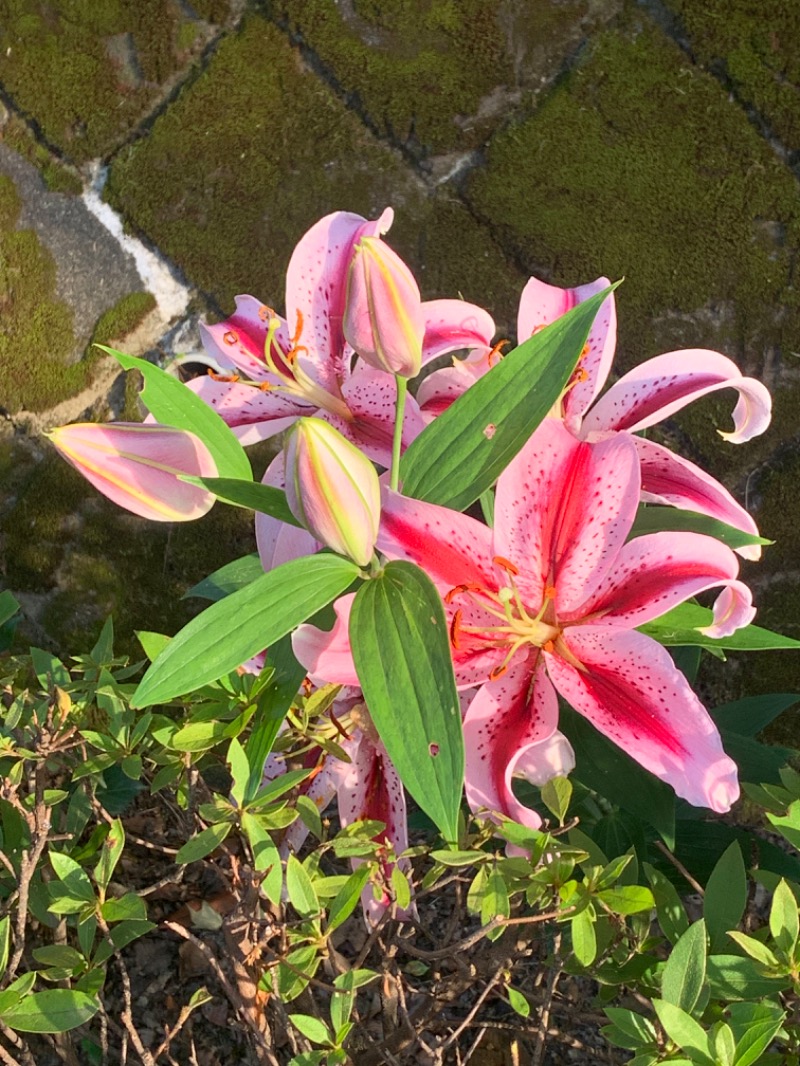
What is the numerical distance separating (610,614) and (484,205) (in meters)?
1.10

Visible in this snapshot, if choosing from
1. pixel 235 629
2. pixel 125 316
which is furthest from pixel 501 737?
pixel 125 316

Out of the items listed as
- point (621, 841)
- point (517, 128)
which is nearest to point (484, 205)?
point (517, 128)

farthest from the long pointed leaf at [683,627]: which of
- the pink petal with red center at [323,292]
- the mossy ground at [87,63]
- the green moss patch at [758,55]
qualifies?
the mossy ground at [87,63]

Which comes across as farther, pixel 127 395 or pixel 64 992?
pixel 127 395

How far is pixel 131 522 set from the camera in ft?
5.66

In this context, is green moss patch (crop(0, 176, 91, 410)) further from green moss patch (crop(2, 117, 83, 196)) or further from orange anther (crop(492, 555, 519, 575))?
orange anther (crop(492, 555, 519, 575))

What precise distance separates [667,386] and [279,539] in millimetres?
329

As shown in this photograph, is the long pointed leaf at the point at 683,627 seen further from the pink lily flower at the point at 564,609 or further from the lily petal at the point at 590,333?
the lily petal at the point at 590,333

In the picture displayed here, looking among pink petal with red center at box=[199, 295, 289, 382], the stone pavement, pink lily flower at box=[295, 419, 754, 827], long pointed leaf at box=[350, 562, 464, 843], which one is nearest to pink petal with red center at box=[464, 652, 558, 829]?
pink lily flower at box=[295, 419, 754, 827]

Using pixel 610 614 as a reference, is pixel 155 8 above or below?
above

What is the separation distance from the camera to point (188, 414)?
708 millimetres

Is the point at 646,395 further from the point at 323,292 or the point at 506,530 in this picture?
the point at 323,292

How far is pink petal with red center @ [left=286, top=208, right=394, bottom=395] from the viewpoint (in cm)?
83

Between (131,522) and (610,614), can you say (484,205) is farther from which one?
(610,614)
